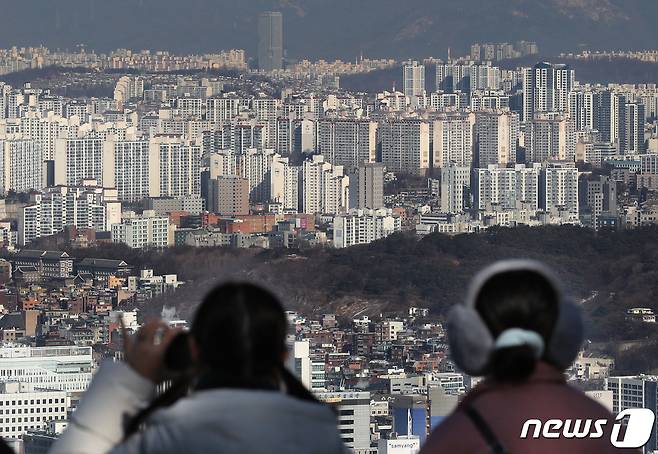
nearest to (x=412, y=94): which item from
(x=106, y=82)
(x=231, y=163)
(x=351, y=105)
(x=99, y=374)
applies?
(x=351, y=105)

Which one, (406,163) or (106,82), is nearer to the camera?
(406,163)

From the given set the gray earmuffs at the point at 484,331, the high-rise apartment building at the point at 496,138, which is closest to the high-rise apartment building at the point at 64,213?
the high-rise apartment building at the point at 496,138

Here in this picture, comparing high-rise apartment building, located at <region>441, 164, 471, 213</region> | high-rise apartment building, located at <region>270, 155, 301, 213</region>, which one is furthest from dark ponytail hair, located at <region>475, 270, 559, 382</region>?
high-rise apartment building, located at <region>270, 155, 301, 213</region>

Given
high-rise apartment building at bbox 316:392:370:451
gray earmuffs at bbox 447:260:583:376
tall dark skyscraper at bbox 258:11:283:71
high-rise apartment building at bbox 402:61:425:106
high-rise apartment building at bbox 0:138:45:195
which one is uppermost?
tall dark skyscraper at bbox 258:11:283:71

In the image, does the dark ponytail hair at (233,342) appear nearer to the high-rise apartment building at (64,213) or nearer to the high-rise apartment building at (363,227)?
the high-rise apartment building at (363,227)

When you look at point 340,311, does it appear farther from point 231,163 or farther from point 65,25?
point 65,25

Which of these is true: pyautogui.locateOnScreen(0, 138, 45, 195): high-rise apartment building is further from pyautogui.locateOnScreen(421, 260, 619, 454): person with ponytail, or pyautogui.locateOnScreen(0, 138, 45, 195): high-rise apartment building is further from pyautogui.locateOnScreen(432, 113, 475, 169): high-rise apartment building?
pyautogui.locateOnScreen(421, 260, 619, 454): person with ponytail

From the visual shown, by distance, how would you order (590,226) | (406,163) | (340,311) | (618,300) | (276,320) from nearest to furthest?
1. (276,320)
2. (618,300)
3. (340,311)
4. (590,226)
5. (406,163)
